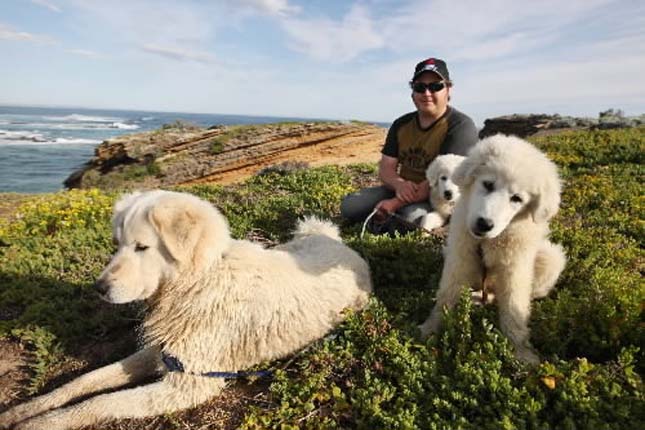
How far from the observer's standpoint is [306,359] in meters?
3.26

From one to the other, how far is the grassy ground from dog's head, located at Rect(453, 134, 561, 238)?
28.8 inches

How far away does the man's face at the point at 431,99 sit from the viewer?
5.16 metres

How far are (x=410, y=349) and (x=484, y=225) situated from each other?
3.86 feet

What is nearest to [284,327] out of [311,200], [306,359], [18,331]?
[306,359]

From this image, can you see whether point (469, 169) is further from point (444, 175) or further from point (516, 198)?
point (444, 175)

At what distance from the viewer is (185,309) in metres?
3.10

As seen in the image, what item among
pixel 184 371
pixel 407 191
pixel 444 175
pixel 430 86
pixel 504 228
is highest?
pixel 430 86

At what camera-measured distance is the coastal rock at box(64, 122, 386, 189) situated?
20.7 meters

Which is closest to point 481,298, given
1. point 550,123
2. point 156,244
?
point 156,244

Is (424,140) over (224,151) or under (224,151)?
over

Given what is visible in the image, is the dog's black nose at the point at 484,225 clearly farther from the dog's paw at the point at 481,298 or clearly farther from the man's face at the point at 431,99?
the man's face at the point at 431,99

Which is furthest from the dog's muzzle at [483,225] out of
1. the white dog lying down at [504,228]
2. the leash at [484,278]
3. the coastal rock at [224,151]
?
the coastal rock at [224,151]

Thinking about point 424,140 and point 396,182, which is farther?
point 396,182

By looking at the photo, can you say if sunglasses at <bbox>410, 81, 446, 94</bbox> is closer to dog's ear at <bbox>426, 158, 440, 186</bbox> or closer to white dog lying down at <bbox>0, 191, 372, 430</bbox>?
dog's ear at <bbox>426, 158, 440, 186</bbox>
